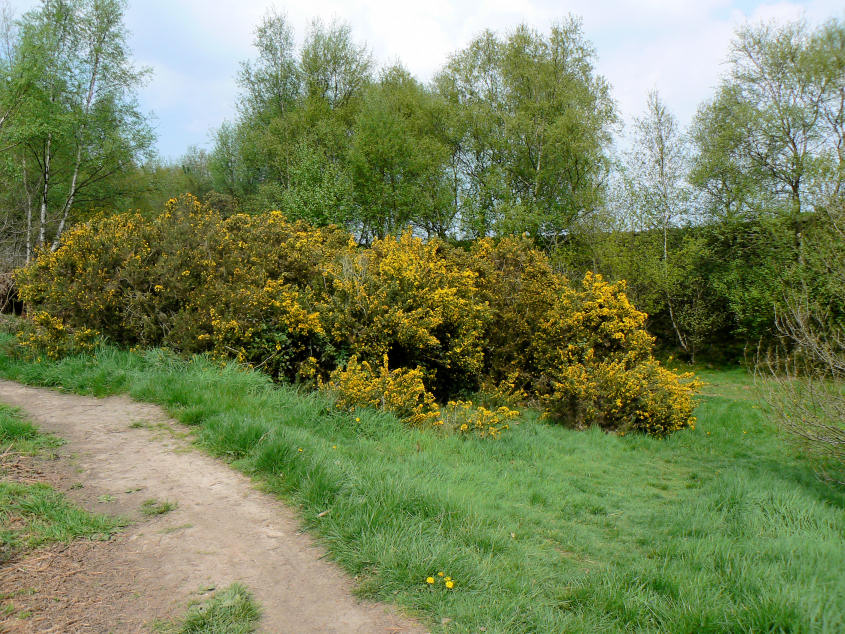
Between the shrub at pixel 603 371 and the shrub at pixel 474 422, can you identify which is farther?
the shrub at pixel 603 371

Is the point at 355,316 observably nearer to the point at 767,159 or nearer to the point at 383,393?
the point at 383,393

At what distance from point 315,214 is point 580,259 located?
36.4 ft

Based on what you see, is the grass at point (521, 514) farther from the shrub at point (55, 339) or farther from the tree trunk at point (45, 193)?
the tree trunk at point (45, 193)

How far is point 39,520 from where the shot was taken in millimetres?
3311

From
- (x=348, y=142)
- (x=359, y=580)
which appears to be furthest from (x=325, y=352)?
(x=348, y=142)

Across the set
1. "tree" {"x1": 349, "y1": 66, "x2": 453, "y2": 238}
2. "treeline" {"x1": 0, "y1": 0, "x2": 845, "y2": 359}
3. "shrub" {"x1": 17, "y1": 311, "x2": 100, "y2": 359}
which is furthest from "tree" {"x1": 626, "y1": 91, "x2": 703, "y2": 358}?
"shrub" {"x1": 17, "y1": 311, "x2": 100, "y2": 359}

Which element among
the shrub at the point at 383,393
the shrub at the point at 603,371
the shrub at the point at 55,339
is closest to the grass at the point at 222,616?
the shrub at the point at 383,393

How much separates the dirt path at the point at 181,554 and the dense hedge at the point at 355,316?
2.54 m

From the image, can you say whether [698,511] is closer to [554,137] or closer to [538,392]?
[538,392]

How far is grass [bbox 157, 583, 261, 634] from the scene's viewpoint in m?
2.50

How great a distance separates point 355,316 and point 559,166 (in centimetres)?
1599

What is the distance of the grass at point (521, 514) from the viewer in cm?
282

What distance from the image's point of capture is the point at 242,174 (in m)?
27.0

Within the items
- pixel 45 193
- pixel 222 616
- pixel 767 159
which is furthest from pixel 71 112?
pixel 767 159
